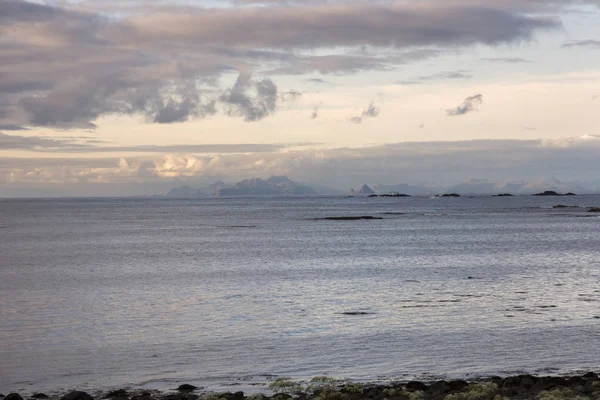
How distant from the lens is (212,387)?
22516 millimetres

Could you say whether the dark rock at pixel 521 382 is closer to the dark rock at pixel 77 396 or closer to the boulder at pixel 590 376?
the boulder at pixel 590 376

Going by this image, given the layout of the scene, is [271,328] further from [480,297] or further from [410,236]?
[410,236]

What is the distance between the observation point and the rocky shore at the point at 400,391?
19.4m

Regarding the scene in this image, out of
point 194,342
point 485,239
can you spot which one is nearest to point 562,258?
point 485,239

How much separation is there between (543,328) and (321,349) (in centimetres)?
1001

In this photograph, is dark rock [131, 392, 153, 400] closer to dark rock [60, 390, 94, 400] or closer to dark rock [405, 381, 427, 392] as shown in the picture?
dark rock [60, 390, 94, 400]

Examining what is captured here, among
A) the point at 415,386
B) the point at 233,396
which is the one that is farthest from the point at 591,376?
the point at 233,396

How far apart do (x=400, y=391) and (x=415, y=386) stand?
1.42m

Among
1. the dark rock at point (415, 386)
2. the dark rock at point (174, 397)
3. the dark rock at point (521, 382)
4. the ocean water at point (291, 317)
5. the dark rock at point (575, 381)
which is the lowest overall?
the ocean water at point (291, 317)

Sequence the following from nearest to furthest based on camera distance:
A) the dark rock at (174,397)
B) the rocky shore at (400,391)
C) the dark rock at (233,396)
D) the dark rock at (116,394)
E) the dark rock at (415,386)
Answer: the rocky shore at (400,391) → the dark rock at (233,396) → the dark rock at (174,397) → the dark rock at (415,386) → the dark rock at (116,394)

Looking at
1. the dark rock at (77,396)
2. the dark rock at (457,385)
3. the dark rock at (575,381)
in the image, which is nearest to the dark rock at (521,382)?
the dark rock at (575,381)

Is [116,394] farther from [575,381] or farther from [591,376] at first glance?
[591,376]

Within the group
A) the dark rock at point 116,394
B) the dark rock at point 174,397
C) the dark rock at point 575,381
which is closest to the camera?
the dark rock at point 174,397

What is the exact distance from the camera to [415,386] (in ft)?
70.0
